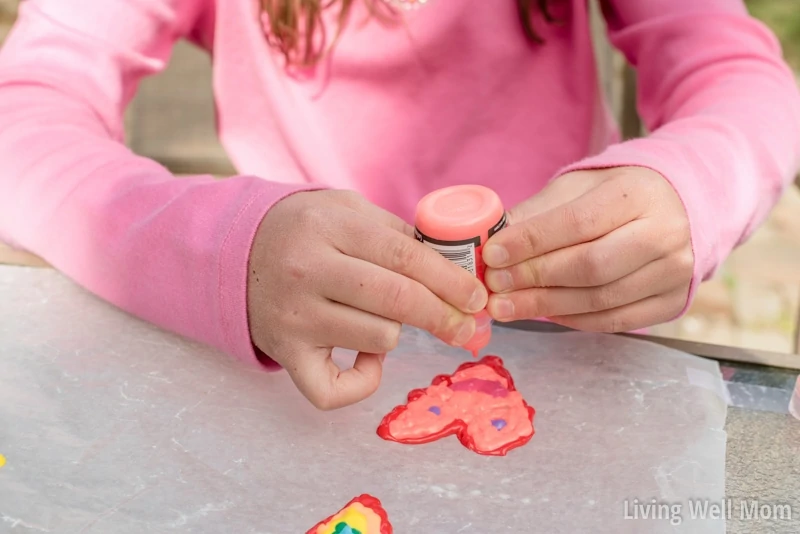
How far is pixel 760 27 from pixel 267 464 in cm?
73

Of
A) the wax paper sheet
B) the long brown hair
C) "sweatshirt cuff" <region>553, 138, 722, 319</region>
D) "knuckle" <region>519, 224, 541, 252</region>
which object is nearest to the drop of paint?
the wax paper sheet

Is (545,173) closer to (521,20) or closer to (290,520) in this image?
(521,20)

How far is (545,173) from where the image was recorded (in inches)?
39.3

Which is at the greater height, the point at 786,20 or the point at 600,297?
the point at 600,297

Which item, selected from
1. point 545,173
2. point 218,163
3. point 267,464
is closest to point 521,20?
point 545,173

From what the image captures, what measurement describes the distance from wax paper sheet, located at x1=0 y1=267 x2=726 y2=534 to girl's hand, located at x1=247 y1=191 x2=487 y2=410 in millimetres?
57

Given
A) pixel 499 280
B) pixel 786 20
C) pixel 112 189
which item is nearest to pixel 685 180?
pixel 499 280

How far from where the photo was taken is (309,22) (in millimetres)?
913

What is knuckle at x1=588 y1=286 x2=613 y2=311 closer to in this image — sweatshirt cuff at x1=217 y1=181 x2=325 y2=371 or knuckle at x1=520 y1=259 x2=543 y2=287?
knuckle at x1=520 y1=259 x2=543 y2=287

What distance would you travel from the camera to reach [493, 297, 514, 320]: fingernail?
64 centimetres

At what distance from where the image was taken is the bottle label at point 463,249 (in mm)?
594

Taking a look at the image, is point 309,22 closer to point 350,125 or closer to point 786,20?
point 350,125

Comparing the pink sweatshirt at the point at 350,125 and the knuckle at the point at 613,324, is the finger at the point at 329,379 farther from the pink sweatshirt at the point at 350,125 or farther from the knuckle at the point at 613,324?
the knuckle at the point at 613,324

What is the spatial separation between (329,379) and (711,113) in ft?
1.58
